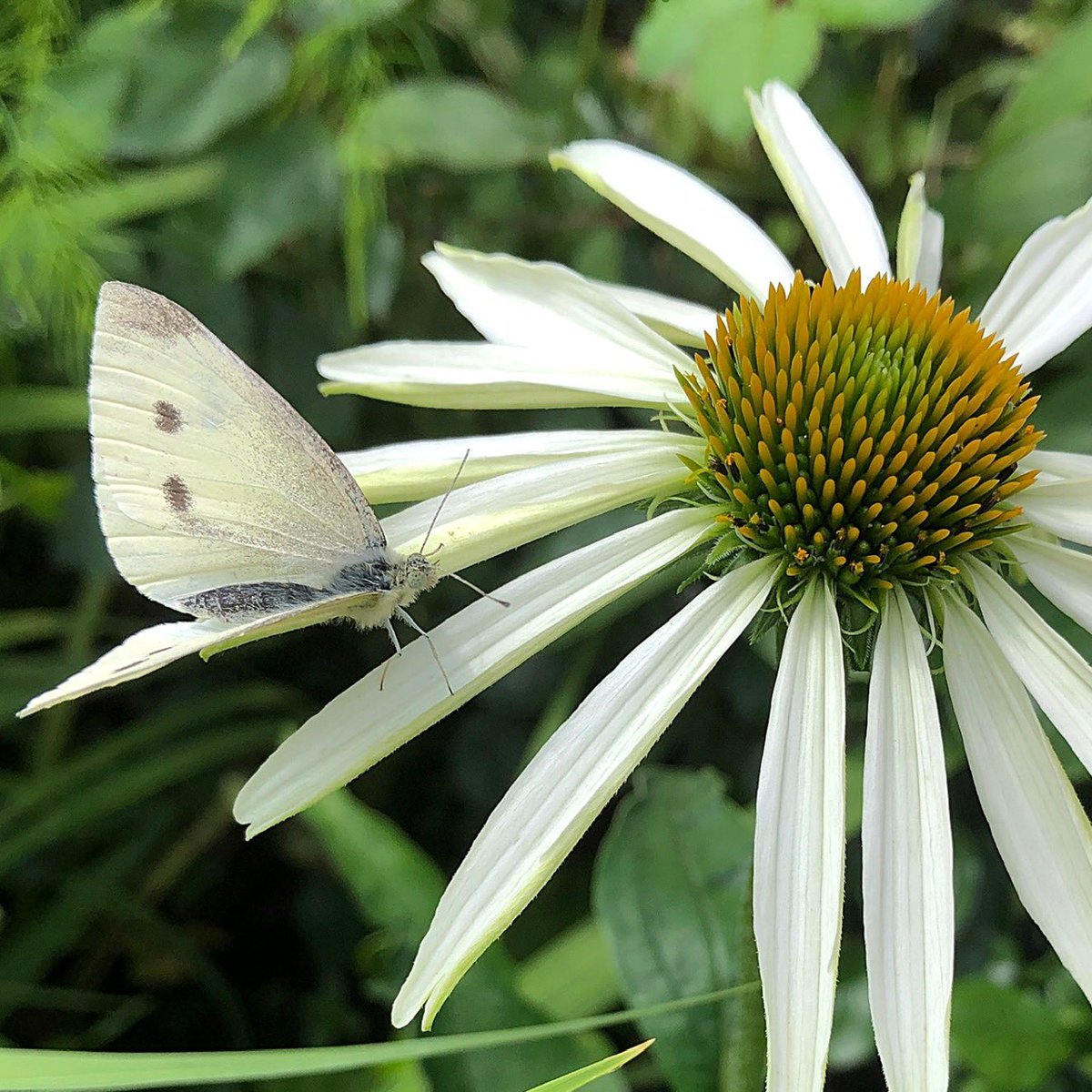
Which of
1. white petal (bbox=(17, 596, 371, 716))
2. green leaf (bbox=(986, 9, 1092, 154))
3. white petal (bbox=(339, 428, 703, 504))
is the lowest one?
white petal (bbox=(17, 596, 371, 716))

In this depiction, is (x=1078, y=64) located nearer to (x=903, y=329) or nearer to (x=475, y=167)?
(x=903, y=329)

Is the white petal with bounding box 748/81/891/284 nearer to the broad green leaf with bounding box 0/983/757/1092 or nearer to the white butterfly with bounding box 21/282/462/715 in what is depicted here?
the white butterfly with bounding box 21/282/462/715

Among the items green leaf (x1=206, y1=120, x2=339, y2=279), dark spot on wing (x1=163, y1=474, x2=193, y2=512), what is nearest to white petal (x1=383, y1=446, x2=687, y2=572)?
dark spot on wing (x1=163, y1=474, x2=193, y2=512)

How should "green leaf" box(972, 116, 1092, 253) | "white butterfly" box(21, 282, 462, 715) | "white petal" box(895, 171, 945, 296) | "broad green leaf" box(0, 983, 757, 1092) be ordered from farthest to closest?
1. "green leaf" box(972, 116, 1092, 253)
2. "white petal" box(895, 171, 945, 296)
3. "white butterfly" box(21, 282, 462, 715)
4. "broad green leaf" box(0, 983, 757, 1092)

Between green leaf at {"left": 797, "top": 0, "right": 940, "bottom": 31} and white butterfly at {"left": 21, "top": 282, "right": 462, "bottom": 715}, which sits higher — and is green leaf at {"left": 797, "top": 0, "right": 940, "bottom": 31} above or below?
above

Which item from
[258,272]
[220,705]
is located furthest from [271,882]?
[258,272]

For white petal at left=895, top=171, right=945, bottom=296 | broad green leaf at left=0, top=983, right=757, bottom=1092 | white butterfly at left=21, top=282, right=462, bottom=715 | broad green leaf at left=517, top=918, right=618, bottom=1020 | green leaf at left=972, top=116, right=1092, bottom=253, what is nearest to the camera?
broad green leaf at left=0, top=983, right=757, bottom=1092
